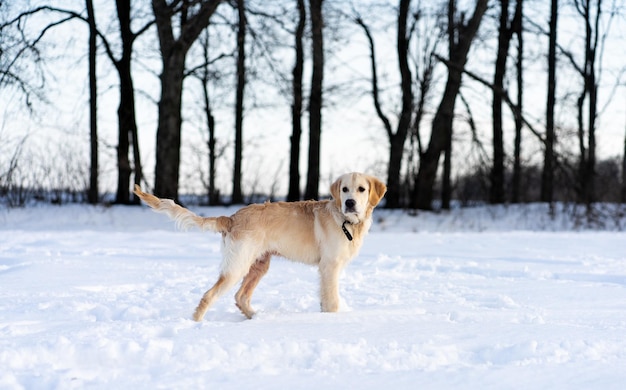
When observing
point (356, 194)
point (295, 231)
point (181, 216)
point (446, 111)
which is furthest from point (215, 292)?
point (446, 111)

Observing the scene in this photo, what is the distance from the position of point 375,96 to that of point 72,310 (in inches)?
656

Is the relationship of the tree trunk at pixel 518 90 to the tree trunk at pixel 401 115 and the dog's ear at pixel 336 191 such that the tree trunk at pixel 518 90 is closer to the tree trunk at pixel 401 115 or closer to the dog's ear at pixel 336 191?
the tree trunk at pixel 401 115

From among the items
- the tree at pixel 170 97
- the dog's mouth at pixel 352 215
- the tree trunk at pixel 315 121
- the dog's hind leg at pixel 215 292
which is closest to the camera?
the dog's hind leg at pixel 215 292

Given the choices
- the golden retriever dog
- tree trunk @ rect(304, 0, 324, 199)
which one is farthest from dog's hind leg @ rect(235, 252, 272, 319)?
tree trunk @ rect(304, 0, 324, 199)

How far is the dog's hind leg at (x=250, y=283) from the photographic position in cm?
499

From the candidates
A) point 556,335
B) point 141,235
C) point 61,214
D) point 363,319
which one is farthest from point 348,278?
point 61,214

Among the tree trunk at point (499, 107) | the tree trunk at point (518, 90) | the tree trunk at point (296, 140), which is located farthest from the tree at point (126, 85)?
the tree trunk at point (518, 90)

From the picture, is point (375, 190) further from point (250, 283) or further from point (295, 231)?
point (250, 283)

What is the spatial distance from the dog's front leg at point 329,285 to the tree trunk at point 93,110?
523 inches

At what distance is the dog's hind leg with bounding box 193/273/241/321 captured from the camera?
4605 mm

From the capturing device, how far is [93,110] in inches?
671

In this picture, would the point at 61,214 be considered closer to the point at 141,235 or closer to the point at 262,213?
the point at 141,235

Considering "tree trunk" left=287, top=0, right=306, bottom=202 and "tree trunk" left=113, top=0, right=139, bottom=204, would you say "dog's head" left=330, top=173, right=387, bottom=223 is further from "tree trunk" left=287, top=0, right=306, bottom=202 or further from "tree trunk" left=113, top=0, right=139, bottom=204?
"tree trunk" left=113, top=0, right=139, bottom=204

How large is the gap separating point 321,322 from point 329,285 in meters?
0.87
